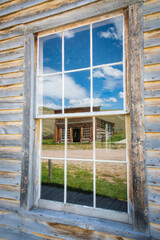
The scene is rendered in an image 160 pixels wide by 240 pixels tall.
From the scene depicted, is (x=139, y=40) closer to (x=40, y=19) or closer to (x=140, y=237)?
(x=40, y=19)

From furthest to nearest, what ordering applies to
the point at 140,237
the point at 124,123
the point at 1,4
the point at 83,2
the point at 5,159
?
the point at 1,4 → the point at 5,159 → the point at 83,2 → the point at 124,123 → the point at 140,237

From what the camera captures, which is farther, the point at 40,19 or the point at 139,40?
the point at 40,19

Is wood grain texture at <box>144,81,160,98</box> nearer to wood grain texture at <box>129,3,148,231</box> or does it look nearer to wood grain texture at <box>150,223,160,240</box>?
wood grain texture at <box>129,3,148,231</box>

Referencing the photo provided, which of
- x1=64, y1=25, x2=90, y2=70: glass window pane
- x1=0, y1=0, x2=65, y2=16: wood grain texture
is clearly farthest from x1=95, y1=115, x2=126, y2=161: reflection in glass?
x1=0, y1=0, x2=65, y2=16: wood grain texture

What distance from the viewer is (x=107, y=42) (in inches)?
82.4

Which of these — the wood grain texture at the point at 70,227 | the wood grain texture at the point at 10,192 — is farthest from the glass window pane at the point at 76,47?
the wood grain texture at the point at 70,227

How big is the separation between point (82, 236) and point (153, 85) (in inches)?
55.7

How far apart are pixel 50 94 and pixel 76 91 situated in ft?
1.18

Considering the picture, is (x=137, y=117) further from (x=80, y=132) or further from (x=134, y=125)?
(x=80, y=132)

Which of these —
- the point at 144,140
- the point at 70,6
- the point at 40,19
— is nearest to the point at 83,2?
the point at 70,6

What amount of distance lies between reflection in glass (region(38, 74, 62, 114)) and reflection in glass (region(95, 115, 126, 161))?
1.64ft

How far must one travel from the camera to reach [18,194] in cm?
173

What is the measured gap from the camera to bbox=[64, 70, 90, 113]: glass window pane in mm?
1811

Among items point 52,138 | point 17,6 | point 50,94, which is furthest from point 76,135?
point 17,6
